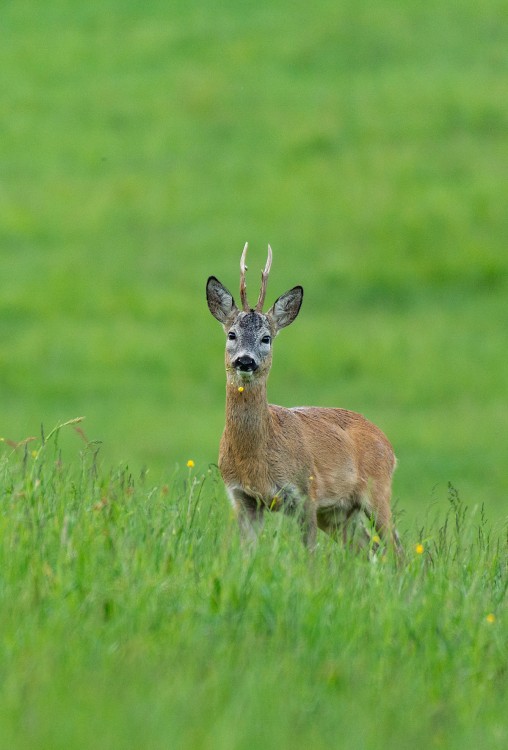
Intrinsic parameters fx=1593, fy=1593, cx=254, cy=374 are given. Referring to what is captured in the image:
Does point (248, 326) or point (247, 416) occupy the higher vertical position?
point (248, 326)

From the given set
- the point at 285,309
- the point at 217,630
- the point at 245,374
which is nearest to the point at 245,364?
the point at 245,374

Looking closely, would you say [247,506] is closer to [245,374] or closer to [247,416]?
[247,416]

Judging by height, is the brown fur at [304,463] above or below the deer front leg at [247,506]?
above

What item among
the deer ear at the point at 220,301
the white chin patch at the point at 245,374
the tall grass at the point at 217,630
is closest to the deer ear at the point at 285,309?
the deer ear at the point at 220,301

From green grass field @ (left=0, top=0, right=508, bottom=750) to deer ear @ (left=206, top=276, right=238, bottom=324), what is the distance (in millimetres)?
995

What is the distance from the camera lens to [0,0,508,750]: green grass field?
5.25 m

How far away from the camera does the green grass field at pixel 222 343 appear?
5.25 m

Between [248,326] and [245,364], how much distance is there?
303 mm

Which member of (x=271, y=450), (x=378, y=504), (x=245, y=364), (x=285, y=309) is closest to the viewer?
(x=245, y=364)

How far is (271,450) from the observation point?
9070mm

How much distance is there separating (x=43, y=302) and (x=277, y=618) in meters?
23.2

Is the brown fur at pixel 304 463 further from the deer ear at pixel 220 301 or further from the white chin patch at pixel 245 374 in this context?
the deer ear at pixel 220 301

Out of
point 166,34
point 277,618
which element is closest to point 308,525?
point 277,618

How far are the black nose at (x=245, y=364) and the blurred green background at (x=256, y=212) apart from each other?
12846mm
